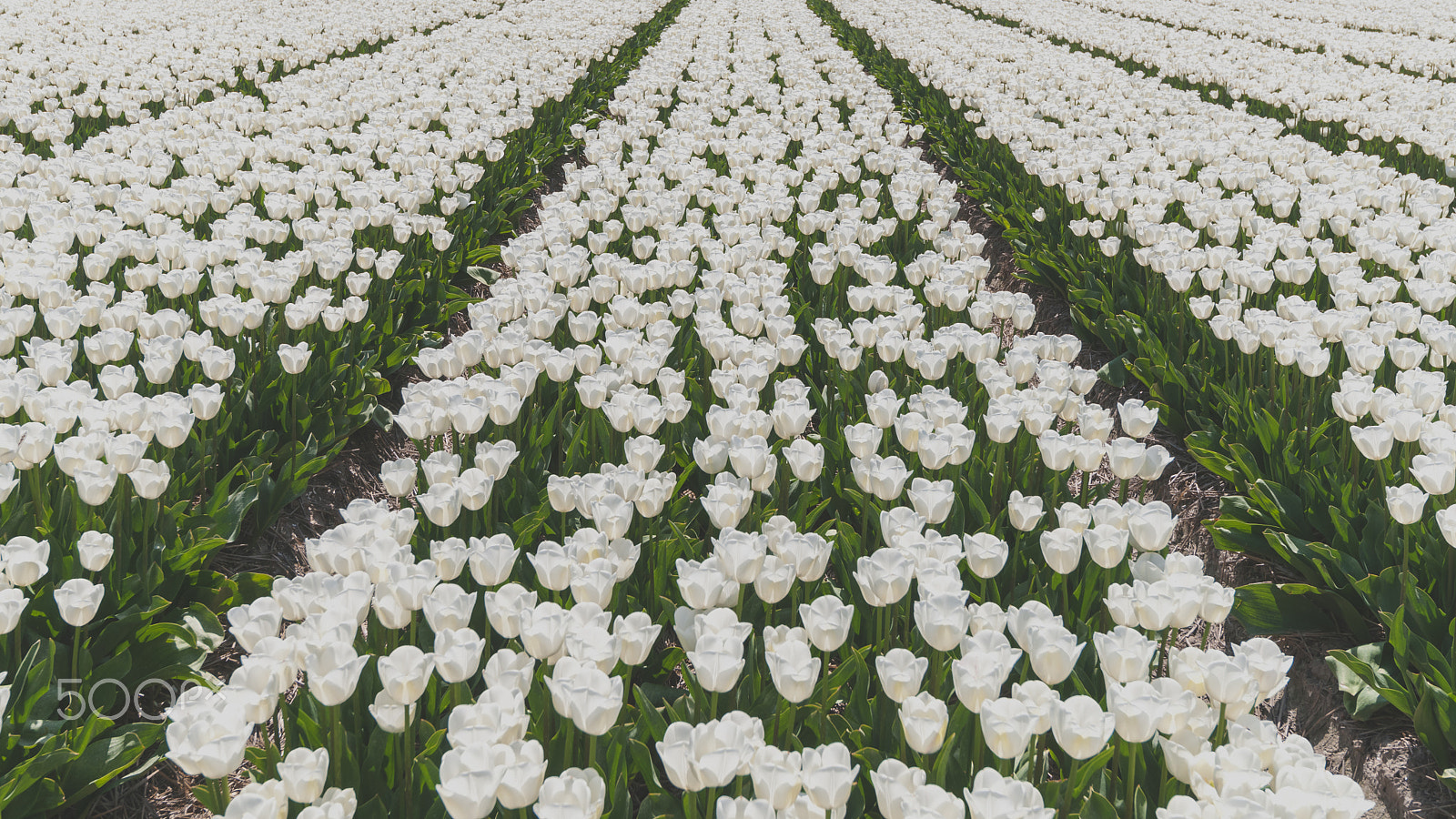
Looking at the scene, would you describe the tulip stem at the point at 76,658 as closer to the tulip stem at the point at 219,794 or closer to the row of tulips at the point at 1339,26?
the tulip stem at the point at 219,794

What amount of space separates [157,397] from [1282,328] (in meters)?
3.56

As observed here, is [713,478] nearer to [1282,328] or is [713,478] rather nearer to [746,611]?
[746,611]

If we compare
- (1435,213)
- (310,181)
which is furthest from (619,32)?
(1435,213)

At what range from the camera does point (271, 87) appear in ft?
32.1

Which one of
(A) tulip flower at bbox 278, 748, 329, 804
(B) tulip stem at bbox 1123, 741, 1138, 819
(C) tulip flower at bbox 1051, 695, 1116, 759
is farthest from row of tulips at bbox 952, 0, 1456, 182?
(A) tulip flower at bbox 278, 748, 329, 804

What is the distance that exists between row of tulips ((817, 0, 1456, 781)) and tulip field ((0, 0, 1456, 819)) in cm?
2

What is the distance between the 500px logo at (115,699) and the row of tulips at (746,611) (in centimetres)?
28

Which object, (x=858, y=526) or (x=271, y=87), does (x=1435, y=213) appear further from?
(x=271, y=87)

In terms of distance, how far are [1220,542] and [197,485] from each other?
314 cm

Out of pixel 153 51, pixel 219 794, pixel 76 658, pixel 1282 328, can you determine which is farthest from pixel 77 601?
pixel 153 51

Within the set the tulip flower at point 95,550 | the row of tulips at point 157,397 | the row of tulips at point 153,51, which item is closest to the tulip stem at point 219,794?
the row of tulips at point 157,397

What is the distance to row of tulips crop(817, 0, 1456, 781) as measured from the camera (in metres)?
2.61

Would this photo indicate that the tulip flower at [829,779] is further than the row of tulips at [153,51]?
No

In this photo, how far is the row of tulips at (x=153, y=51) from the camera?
26.7 ft
